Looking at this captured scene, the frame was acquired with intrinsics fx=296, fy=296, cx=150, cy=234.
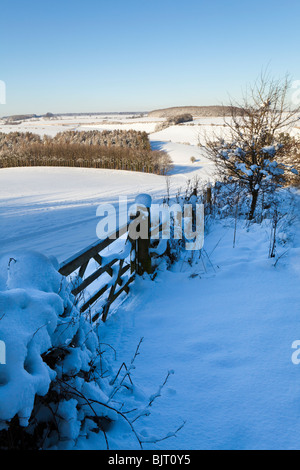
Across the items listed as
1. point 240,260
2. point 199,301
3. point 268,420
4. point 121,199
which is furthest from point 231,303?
point 121,199

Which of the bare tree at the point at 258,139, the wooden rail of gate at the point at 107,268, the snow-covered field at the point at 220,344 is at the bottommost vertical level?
the snow-covered field at the point at 220,344

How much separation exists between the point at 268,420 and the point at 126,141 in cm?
4831

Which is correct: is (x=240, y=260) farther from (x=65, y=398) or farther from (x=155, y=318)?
(x=65, y=398)

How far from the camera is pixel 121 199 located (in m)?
19.3

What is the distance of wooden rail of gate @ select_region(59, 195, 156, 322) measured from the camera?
297 centimetres

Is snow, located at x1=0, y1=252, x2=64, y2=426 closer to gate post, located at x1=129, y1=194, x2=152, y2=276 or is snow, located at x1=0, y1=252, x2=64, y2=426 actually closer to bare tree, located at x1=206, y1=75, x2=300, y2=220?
gate post, located at x1=129, y1=194, x2=152, y2=276

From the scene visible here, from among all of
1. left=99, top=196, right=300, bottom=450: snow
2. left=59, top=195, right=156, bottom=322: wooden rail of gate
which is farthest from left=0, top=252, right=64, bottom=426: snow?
left=99, top=196, right=300, bottom=450: snow

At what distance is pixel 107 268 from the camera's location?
380 centimetres

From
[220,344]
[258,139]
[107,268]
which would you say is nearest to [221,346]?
[220,344]

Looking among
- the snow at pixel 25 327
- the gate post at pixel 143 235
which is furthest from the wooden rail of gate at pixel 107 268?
the snow at pixel 25 327

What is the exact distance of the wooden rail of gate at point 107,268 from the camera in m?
2.97

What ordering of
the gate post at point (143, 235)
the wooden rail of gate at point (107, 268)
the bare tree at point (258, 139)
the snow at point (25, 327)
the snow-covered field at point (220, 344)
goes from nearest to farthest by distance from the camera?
the snow at point (25, 327)
the snow-covered field at point (220, 344)
the wooden rail of gate at point (107, 268)
the gate post at point (143, 235)
the bare tree at point (258, 139)

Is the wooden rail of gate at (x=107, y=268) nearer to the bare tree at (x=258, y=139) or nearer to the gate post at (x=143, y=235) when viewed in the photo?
the gate post at (x=143, y=235)

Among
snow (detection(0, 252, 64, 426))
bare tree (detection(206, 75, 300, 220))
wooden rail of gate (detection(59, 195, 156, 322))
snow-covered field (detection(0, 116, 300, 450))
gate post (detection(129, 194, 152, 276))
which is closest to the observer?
snow (detection(0, 252, 64, 426))
